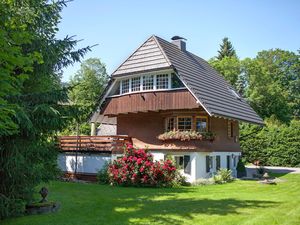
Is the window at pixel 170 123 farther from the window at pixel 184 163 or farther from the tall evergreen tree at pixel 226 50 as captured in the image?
the tall evergreen tree at pixel 226 50

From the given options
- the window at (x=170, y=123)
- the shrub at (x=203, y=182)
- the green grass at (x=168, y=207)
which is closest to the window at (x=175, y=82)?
the window at (x=170, y=123)

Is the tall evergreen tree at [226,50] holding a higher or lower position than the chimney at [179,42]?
higher

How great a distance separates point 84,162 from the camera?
72.7 ft

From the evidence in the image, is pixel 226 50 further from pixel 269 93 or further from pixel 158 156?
pixel 158 156

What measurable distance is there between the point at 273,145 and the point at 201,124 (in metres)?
13.7

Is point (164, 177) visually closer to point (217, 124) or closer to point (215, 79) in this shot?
point (217, 124)

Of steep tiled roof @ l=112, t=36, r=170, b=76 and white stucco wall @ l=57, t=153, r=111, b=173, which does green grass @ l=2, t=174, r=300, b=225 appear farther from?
steep tiled roof @ l=112, t=36, r=170, b=76

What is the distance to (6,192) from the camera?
32.0 ft

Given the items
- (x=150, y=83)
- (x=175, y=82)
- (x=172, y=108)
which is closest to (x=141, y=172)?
(x=172, y=108)

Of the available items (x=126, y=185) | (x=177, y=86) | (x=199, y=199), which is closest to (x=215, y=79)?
(x=177, y=86)

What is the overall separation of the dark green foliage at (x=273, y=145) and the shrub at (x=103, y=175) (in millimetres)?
17541

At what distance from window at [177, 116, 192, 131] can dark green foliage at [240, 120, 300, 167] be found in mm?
13706

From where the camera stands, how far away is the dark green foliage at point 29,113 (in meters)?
8.38

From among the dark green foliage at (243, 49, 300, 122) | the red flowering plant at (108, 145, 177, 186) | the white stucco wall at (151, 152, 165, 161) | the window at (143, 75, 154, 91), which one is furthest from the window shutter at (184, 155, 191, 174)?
the dark green foliage at (243, 49, 300, 122)
